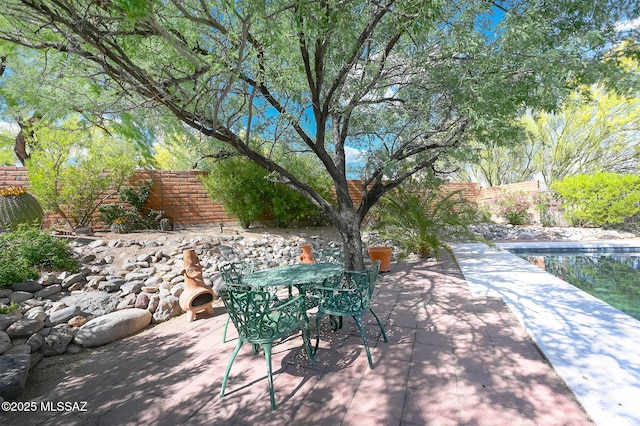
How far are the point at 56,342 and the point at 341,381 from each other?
10.3ft

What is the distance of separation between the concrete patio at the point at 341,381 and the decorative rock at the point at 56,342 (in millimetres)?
439

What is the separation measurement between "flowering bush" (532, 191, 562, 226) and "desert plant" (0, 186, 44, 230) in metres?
14.1

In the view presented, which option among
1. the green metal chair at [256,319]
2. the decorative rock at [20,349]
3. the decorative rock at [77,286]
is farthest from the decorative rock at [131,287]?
the green metal chair at [256,319]

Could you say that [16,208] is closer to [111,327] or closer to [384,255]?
[111,327]

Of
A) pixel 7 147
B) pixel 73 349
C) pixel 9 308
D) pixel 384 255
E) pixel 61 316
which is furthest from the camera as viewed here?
pixel 7 147

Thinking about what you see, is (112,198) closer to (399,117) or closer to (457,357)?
(399,117)

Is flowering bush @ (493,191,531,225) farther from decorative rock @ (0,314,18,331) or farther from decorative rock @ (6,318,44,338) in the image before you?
decorative rock @ (0,314,18,331)

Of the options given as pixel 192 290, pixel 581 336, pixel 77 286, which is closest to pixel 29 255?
pixel 77 286

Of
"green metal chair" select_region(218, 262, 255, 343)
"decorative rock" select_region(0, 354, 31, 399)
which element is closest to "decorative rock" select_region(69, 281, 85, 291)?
"decorative rock" select_region(0, 354, 31, 399)

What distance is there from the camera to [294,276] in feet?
9.65

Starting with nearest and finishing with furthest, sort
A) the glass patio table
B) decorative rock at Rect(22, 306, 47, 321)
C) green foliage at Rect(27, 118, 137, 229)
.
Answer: the glass patio table
decorative rock at Rect(22, 306, 47, 321)
green foliage at Rect(27, 118, 137, 229)

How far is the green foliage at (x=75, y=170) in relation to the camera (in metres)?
5.68

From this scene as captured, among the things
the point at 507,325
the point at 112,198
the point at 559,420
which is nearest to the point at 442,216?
the point at 507,325

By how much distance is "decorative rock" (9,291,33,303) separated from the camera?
135 inches
